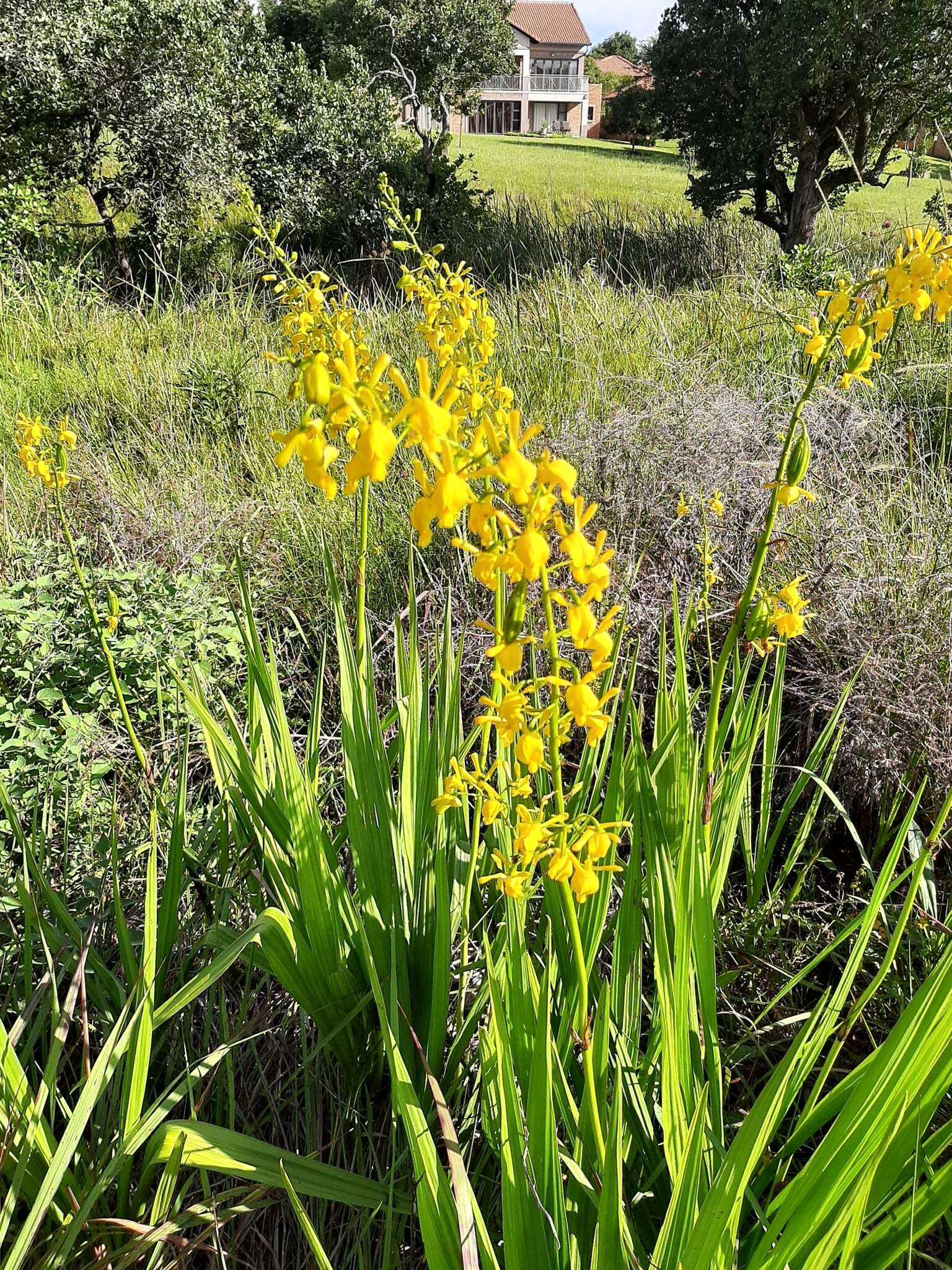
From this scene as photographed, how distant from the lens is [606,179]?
1938cm

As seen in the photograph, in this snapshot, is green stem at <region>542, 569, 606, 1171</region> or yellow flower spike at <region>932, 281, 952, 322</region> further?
yellow flower spike at <region>932, 281, 952, 322</region>

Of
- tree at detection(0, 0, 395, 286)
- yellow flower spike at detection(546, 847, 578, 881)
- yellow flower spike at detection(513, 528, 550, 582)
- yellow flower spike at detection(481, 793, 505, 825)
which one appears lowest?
yellow flower spike at detection(546, 847, 578, 881)

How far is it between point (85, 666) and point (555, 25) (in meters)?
65.1

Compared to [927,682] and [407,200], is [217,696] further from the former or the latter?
[407,200]

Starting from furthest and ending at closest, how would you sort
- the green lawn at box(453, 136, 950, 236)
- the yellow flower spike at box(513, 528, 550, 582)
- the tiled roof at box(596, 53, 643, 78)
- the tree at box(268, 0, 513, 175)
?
the tiled roof at box(596, 53, 643, 78)
the green lawn at box(453, 136, 950, 236)
the tree at box(268, 0, 513, 175)
the yellow flower spike at box(513, 528, 550, 582)

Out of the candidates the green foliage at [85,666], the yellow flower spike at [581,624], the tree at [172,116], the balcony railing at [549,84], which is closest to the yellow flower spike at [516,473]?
the yellow flower spike at [581,624]

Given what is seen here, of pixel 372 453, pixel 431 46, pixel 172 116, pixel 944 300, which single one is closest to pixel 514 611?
pixel 372 453

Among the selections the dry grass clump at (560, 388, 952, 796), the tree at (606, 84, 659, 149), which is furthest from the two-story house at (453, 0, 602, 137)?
the dry grass clump at (560, 388, 952, 796)

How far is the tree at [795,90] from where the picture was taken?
6090mm

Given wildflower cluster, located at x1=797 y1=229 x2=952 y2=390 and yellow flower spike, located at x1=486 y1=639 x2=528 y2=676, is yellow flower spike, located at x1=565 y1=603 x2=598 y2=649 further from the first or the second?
wildflower cluster, located at x1=797 y1=229 x2=952 y2=390

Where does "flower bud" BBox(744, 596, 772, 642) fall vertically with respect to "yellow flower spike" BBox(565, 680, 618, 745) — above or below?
below

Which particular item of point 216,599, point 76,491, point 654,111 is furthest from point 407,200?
point 216,599

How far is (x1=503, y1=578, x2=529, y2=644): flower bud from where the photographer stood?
0.67 metres

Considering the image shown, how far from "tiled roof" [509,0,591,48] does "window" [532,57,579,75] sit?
0.82 metres
